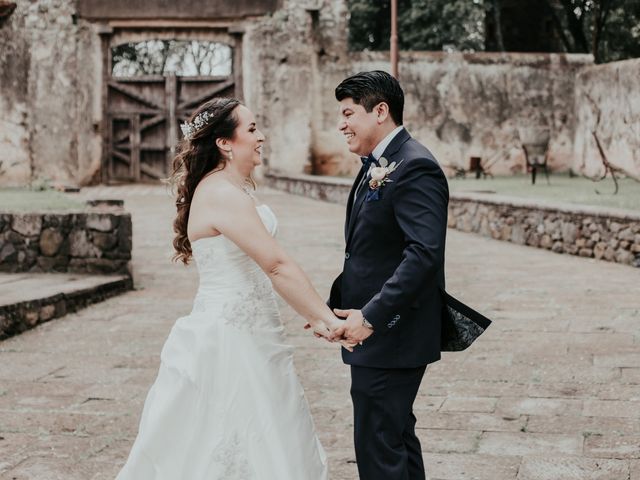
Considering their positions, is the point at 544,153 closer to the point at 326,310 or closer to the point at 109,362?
the point at 109,362

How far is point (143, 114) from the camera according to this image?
20.3 metres

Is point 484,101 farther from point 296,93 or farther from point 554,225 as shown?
point 554,225

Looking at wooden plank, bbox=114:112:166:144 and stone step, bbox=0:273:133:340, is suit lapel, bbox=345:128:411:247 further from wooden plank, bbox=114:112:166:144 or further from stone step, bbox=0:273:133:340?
wooden plank, bbox=114:112:166:144

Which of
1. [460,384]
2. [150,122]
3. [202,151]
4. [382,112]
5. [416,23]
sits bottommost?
[460,384]

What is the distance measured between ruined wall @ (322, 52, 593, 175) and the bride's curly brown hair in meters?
17.2

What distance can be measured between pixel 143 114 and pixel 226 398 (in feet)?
58.4

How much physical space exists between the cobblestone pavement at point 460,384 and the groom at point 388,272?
1114 millimetres

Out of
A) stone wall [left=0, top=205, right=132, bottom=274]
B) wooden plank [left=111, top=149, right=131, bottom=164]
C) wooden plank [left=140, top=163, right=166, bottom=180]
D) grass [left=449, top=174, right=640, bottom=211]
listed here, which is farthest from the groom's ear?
wooden plank [left=111, top=149, right=131, bottom=164]

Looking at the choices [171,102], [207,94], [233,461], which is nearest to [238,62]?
[207,94]

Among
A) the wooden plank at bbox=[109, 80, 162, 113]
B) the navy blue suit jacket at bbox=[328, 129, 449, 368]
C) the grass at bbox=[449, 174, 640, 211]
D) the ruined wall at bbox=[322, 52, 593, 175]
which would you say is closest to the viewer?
the navy blue suit jacket at bbox=[328, 129, 449, 368]

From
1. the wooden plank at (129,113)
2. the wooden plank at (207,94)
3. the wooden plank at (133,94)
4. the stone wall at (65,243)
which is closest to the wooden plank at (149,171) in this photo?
the wooden plank at (129,113)

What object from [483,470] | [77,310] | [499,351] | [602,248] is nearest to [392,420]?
[483,470]

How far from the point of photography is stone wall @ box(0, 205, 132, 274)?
832 cm

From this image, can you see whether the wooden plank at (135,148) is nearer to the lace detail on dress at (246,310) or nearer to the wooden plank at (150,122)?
the wooden plank at (150,122)
